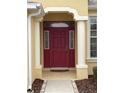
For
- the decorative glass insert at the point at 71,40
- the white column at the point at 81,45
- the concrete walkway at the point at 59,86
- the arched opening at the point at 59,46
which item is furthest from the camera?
the decorative glass insert at the point at 71,40

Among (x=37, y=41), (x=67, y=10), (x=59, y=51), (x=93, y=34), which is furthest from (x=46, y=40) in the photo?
(x=67, y=10)

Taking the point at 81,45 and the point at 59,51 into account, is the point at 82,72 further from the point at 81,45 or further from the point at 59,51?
the point at 59,51

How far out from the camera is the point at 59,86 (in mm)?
11906

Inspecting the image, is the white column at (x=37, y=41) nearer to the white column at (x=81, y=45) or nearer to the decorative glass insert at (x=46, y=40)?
the white column at (x=81, y=45)

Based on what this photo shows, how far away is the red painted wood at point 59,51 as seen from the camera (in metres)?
17.3

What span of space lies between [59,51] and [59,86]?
5.75 m

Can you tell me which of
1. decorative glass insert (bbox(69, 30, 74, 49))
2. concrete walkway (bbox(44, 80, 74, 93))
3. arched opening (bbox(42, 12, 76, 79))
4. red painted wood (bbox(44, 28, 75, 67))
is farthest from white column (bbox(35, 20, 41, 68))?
decorative glass insert (bbox(69, 30, 74, 49))

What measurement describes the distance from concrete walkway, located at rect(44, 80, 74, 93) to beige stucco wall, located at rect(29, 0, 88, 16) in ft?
12.2

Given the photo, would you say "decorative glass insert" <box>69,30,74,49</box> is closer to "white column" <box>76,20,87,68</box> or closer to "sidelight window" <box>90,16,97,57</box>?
"sidelight window" <box>90,16,97,57</box>

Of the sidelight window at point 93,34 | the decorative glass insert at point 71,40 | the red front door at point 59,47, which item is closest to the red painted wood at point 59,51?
the red front door at point 59,47

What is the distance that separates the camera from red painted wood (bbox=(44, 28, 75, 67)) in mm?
17297

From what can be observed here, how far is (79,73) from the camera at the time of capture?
14.2 metres
